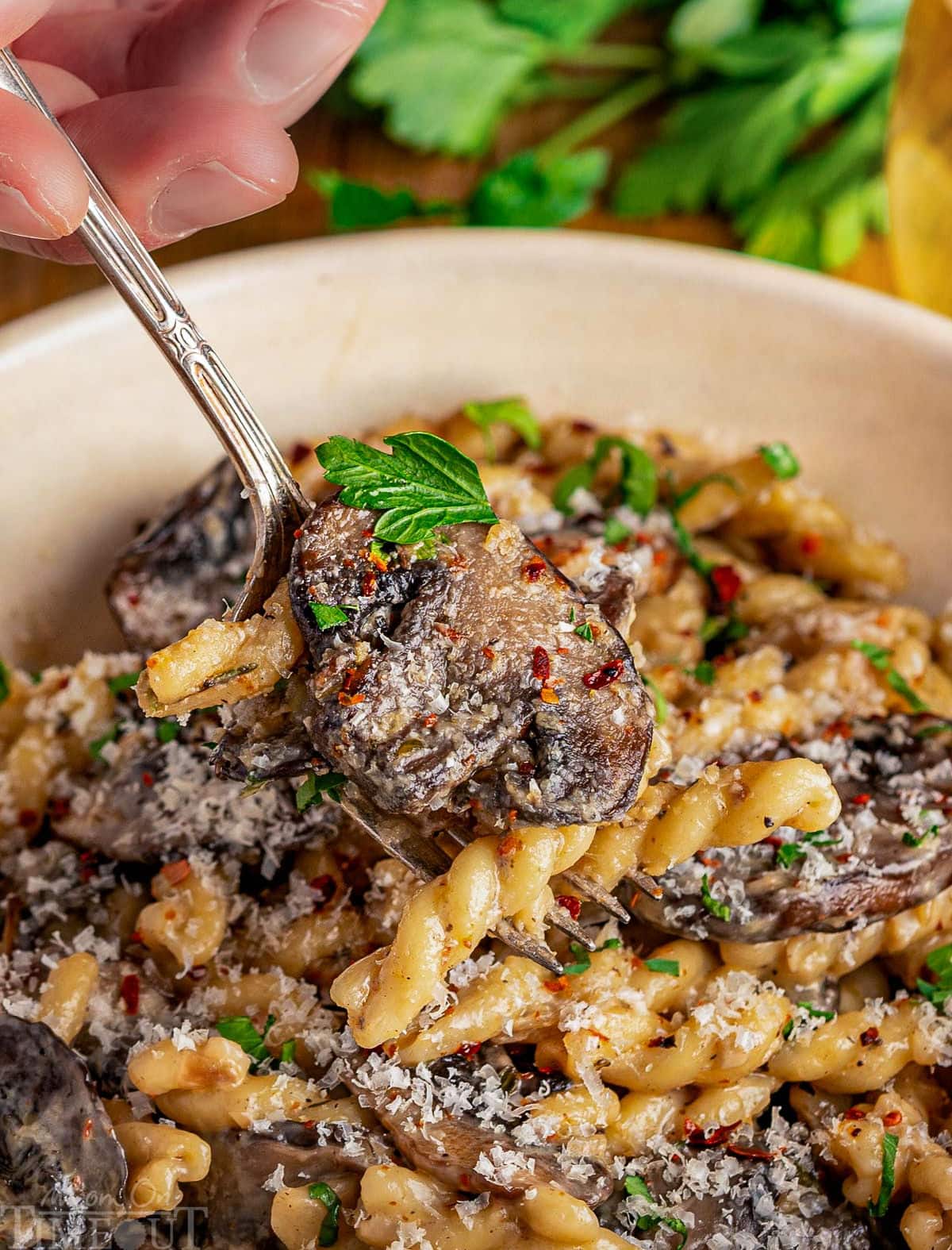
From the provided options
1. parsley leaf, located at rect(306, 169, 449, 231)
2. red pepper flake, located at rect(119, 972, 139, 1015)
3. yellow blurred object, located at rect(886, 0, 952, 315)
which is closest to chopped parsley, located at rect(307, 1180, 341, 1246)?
red pepper flake, located at rect(119, 972, 139, 1015)

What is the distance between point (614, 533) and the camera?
334cm

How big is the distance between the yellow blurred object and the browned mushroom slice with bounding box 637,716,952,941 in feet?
6.25

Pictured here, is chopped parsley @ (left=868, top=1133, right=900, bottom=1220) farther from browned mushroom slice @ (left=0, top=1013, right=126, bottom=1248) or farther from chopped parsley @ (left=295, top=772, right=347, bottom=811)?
browned mushroom slice @ (left=0, top=1013, right=126, bottom=1248)

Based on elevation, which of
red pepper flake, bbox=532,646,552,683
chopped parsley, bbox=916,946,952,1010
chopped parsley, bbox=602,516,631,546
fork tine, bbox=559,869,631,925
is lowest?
chopped parsley, bbox=916,946,952,1010

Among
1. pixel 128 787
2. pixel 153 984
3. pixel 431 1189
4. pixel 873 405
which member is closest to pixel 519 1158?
pixel 431 1189

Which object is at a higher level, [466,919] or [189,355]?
[189,355]

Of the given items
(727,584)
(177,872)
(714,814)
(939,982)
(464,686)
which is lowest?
(939,982)

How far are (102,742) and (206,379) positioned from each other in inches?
39.5

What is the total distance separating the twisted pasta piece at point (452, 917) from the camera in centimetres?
226

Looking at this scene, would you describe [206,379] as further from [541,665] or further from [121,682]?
[121,682]

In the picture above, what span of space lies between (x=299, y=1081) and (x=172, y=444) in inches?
74.2

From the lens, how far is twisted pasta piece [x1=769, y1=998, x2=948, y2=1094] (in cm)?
269

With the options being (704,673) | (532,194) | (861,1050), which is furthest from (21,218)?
(532,194)

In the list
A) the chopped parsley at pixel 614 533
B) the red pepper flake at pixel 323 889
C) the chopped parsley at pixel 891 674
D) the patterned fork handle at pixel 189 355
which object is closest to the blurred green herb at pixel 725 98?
the chopped parsley at pixel 614 533
